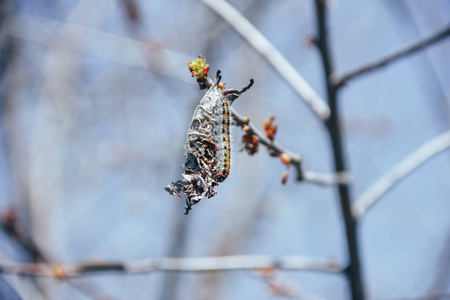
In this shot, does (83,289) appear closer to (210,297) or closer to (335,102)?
(335,102)

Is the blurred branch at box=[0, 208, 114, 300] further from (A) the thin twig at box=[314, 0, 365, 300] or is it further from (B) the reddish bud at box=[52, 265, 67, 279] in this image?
(A) the thin twig at box=[314, 0, 365, 300]

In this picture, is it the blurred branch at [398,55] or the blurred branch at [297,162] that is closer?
the blurred branch at [297,162]

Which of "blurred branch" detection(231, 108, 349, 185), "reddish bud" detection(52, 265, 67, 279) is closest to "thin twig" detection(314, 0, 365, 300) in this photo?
"blurred branch" detection(231, 108, 349, 185)

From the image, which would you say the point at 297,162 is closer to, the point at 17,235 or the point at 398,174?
the point at 398,174

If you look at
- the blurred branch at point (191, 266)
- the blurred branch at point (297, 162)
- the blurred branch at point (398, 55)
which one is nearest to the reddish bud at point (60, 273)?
the blurred branch at point (191, 266)

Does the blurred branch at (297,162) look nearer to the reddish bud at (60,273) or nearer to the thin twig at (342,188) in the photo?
the thin twig at (342,188)

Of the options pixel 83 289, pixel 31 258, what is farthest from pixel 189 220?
pixel 31 258
